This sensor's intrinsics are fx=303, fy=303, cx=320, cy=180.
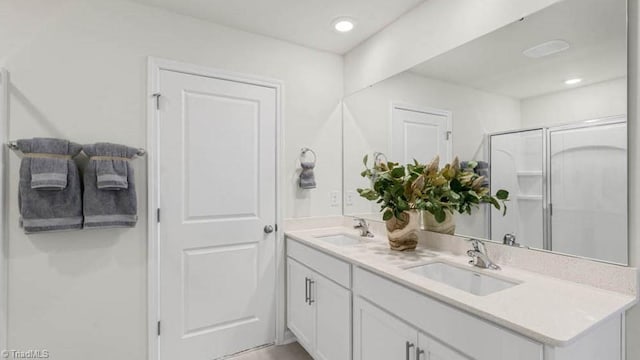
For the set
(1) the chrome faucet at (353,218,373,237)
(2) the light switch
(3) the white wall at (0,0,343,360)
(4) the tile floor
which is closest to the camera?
(3) the white wall at (0,0,343,360)

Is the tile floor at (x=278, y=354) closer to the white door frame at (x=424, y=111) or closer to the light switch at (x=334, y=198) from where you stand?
the light switch at (x=334, y=198)

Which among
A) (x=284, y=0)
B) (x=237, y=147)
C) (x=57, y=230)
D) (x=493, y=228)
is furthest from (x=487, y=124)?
(x=57, y=230)

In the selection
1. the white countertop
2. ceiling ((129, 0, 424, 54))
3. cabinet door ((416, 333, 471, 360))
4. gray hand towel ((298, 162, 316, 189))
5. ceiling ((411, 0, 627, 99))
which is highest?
ceiling ((129, 0, 424, 54))

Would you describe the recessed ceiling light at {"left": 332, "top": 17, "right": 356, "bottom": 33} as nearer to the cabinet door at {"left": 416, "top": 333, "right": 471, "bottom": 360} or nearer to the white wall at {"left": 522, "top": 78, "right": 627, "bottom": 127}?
the white wall at {"left": 522, "top": 78, "right": 627, "bottom": 127}

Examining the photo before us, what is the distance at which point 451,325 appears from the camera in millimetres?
1101

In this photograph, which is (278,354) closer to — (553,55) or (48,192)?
(48,192)

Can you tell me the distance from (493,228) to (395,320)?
0.72 meters

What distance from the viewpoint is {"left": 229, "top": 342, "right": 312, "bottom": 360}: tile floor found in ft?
7.27

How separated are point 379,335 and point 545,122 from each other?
1257mm

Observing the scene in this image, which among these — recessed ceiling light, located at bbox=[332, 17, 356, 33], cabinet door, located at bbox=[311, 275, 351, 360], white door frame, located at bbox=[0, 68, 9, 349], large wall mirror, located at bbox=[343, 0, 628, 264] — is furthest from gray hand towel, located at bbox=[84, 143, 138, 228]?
large wall mirror, located at bbox=[343, 0, 628, 264]

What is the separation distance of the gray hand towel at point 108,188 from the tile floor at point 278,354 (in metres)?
1.27

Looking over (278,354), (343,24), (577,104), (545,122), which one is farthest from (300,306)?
(343,24)

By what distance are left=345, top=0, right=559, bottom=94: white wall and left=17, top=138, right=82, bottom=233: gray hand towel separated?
207 centimetres

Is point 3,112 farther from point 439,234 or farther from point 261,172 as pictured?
point 439,234
